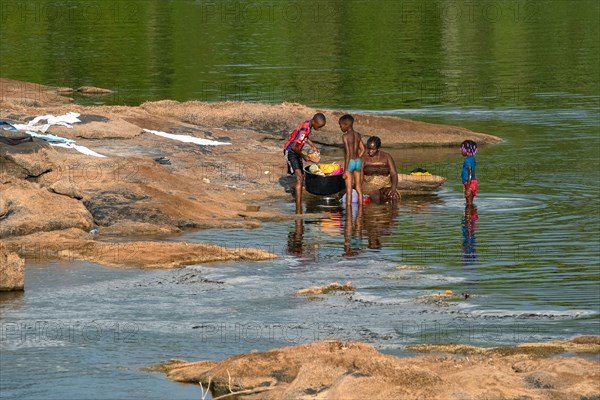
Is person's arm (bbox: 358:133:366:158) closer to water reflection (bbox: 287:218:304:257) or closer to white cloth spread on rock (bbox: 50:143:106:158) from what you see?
water reflection (bbox: 287:218:304:257)

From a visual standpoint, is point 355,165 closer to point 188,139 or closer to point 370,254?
point 370,254

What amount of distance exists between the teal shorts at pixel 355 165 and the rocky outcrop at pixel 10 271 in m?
6.53

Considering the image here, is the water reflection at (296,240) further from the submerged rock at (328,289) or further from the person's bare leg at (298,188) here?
the submerged rock at (328,289)

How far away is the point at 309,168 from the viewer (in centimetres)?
1958

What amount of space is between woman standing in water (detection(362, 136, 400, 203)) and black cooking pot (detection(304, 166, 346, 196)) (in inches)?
15.1

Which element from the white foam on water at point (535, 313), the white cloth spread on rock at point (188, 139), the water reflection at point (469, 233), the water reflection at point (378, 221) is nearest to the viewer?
the white foam on water at point (535, 313)

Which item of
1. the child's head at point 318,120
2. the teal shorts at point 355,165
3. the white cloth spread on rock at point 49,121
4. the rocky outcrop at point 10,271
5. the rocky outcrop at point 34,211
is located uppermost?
the child's head at point 318,120

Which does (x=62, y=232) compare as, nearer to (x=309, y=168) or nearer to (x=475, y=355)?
(x=309, y=168)

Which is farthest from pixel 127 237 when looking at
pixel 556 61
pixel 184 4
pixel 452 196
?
pixel 184 4

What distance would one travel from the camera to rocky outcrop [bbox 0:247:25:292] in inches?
525

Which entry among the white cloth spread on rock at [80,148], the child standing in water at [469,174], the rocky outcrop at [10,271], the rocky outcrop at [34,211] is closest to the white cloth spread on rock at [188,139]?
the white cloth spread on rock at [80,148]

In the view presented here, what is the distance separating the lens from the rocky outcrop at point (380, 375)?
907cm

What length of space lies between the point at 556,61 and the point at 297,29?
48.4 ft

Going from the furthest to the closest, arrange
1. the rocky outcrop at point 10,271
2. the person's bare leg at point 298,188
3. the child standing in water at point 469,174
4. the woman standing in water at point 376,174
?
1. the woman standing in water at point 376,174
2. the person's bare leg at point 298,188
3. the child standing in water at point 469,174
4. the rocky outcrop at point 10,271
